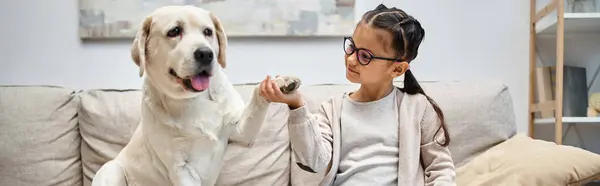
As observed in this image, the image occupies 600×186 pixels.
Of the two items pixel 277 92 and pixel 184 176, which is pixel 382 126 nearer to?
pixel 277 92

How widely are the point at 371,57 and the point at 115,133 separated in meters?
0.98

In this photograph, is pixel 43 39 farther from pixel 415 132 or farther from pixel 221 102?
pixel 415 132

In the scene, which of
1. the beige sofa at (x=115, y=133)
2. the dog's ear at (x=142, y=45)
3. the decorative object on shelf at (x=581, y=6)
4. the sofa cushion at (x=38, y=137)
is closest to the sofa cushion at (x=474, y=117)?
the beige sofa at (x=115, y=133)

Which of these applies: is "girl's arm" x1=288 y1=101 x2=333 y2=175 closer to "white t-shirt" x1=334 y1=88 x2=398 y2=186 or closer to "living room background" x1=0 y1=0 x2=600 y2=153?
"white t-shirt" x1=334 y1=88 x2=398 y2=186

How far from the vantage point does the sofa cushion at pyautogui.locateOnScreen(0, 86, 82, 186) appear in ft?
5.66

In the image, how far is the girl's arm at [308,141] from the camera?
1.13 metres

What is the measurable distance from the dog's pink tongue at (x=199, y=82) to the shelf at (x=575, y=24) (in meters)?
1.32

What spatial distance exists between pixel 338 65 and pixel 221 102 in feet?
2.78

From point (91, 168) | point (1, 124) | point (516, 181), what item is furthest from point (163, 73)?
point (516, 181)

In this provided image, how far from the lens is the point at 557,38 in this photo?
185 cm

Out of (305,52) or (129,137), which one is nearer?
(129,137)

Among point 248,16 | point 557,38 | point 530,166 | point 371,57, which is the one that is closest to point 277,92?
point 371,57

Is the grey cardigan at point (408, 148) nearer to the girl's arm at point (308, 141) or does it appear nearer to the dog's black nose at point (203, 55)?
the girl's arm at point (308, 141)

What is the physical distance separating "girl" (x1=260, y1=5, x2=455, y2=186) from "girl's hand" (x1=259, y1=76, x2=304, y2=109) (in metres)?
0.11
